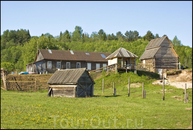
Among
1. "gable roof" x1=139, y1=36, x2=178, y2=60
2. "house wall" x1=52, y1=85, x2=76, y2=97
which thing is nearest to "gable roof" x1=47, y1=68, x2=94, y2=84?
"house wall" x1=52, y1=85, x2=76, y2=97

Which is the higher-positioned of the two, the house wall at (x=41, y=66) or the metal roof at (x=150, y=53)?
the metal roof at (x=150, y=53)

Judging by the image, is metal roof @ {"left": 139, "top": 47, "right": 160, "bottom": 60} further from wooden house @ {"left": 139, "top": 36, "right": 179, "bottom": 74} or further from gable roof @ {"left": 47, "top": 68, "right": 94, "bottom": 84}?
gable roof @ {"left": 47, "top": 68, "right": 94, "bottom": 84}

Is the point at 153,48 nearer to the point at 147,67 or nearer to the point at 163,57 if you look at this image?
the point at 163,57

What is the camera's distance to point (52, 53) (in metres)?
58.0

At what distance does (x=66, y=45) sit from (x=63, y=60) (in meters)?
83.8

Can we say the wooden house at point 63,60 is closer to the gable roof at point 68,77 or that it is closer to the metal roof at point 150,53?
the metal roof at point 150,53

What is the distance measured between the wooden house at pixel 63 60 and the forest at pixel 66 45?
25415mm

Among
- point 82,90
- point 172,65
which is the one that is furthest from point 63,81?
point 172,65

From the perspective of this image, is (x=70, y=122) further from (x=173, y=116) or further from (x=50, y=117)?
(x=173, y=116)

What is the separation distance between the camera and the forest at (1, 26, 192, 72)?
86688 mm

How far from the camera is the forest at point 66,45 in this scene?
86.7 metres

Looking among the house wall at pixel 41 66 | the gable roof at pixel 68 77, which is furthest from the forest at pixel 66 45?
the gable roof at pixel 68 77

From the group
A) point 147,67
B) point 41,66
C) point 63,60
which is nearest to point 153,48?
point 147,67

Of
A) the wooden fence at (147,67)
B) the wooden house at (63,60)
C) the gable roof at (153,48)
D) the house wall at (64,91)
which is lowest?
the house wall at (64,91)
